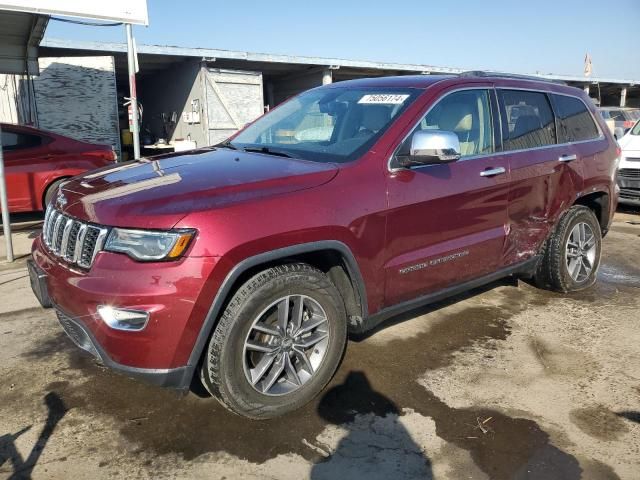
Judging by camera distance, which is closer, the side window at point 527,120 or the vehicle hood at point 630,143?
the side window at point 527,120

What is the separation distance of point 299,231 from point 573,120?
10.8 feet

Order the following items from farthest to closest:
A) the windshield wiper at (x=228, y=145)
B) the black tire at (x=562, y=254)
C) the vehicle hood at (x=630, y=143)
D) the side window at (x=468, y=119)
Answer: the vehicle hood at (x=630, y=143), the black tire at (x=562, y=254), the windshield wiper at (x=228, y=145), the side window at (x=468, y=119)

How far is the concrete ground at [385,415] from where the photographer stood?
8.20ft

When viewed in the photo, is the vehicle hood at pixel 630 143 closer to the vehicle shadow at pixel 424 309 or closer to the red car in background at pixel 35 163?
the vehicle shadow at pixel 424 309

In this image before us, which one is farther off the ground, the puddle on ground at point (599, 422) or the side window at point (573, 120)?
the side window at point (573, 120)

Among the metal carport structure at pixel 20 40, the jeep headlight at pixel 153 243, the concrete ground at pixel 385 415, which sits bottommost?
Answer: the concrete ground at pixel 385 415

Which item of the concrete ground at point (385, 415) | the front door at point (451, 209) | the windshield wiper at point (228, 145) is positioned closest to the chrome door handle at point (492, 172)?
the front door at point (451, 209)

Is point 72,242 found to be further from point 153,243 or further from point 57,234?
point 153,243

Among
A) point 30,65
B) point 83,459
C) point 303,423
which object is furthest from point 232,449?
point 30,65

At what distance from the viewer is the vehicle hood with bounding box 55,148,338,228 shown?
8.09ft

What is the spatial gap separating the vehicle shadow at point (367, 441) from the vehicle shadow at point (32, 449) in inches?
52.3

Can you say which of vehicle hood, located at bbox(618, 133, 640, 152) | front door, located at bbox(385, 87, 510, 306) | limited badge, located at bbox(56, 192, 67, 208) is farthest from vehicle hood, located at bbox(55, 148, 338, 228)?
vehicle hood, located at bbox(618, 133, 640, 152)

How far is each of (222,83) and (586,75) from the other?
2031 cm

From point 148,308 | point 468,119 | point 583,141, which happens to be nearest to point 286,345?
point 148,308
